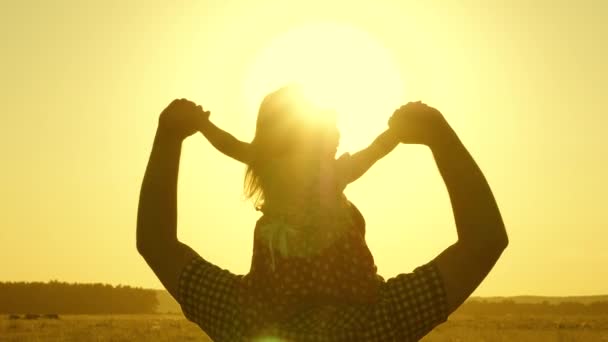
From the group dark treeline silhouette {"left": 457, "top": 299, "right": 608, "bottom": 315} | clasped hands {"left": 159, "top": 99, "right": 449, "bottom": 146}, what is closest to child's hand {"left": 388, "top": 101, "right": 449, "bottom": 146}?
clasped hands {"left": 159, "top": 99, "right": 449, "bottom": 146}

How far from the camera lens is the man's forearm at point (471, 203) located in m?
1.79

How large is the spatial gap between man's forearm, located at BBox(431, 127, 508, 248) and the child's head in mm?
414

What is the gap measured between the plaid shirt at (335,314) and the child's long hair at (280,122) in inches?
13.6

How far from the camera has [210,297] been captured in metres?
2.02

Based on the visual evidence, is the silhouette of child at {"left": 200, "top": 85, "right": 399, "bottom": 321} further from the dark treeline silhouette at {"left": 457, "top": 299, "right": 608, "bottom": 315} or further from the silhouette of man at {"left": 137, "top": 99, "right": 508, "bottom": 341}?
the dark treeline silhouette at {"left": 457, "top": 299, "right": 608, "bottom": 315}

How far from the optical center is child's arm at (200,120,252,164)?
7.36 ft

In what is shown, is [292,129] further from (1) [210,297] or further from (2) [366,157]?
(1) [210,297]

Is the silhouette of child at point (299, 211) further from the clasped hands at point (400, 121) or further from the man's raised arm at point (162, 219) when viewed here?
the man's raised arm at point (162, 219)

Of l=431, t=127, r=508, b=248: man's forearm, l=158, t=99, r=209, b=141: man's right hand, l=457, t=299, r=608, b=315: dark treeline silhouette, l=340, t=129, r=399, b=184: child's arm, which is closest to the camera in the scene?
l=431, t=127, r=508, b=248: man's forearm

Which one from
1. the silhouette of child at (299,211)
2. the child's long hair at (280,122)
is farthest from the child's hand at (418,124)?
the child's long hair at (280,122)

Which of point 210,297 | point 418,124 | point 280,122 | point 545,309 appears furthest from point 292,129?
point 545,309

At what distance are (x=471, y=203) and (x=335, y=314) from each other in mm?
402

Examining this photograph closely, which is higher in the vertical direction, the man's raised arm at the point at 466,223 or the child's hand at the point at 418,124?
the child's hand at the point at 418,124

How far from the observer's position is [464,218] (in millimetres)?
1806
